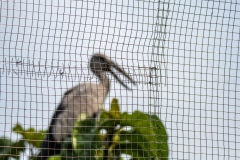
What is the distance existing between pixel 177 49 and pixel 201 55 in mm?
90

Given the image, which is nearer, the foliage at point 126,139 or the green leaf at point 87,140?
the foliage at point 126,139

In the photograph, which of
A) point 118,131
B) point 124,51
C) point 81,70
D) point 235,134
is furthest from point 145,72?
point 118,131

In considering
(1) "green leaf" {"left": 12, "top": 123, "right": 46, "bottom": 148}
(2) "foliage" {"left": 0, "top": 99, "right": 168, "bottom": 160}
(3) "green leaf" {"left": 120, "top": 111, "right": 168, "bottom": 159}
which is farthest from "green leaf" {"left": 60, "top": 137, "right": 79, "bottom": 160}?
(3) "green leaf" {"left": 120, "top": 111, "right": 168, "bottom": 159}

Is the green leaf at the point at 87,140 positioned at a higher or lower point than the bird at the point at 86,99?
lower

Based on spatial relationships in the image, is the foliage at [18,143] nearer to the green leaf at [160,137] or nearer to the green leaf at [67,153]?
the green leaf at [67,153]

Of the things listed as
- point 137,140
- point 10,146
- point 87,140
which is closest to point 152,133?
point 137,140

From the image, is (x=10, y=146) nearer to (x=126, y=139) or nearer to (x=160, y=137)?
(x=160, y=137)

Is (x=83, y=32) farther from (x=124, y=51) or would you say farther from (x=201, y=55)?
(x=201, y=55)

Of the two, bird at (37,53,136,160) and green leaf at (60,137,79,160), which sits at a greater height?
bird at (37,53,136,160)

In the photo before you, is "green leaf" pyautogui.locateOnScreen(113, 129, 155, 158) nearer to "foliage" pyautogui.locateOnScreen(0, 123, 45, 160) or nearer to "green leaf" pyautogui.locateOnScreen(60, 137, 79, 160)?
"green leaf" pyautogui.locateOnScreen(60, 137, 79, 160)

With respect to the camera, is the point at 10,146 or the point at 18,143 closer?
the point at 10,146

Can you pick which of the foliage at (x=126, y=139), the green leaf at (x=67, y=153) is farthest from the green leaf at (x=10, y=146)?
the green leaf at (x=67, y=153)

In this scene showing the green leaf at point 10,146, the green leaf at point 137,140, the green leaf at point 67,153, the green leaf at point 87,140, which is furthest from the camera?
the green leaf at point 87,140

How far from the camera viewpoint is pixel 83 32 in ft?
5.83
